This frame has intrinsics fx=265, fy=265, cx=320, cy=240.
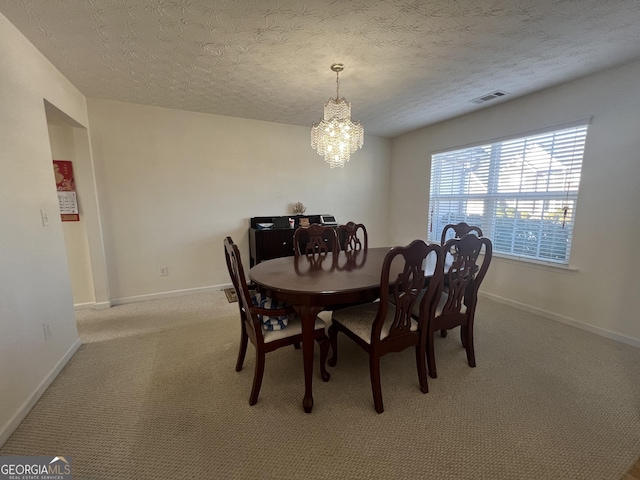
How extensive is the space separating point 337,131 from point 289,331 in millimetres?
1700

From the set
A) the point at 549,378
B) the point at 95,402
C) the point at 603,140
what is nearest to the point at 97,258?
the point at 95,402

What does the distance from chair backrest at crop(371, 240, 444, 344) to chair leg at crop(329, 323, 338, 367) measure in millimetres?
426

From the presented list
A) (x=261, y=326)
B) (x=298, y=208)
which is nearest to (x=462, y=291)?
(x=261, y=326)

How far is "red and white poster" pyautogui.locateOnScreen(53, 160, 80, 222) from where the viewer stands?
9.39ft

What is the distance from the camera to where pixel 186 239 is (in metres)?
3.54

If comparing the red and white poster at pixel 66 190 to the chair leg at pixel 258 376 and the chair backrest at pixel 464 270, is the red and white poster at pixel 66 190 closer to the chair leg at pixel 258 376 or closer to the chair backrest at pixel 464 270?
the chair leg at pixel 258 376

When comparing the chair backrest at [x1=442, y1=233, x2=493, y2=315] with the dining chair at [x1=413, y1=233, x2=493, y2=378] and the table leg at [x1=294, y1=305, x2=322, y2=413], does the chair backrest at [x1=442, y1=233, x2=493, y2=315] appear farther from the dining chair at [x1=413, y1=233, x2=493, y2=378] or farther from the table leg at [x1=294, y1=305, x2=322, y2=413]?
the table leg at [x1=294, y1=305, x2=322, y2=413]

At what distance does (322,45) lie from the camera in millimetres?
1909

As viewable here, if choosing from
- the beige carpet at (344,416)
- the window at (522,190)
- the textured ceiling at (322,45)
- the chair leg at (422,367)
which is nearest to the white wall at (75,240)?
the textured ceiling at (322,45)

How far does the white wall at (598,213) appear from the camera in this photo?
2297 mm

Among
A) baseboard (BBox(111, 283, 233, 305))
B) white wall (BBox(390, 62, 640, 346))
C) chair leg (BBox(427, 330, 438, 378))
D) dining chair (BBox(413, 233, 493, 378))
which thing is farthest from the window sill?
baseboard (BBox(111, 283, 233, 305))

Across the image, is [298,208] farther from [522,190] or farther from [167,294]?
[522,190]

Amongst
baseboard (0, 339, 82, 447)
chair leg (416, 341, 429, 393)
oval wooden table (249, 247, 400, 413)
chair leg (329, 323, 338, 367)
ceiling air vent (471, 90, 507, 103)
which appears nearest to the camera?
baseboard (0, 339, 82, 447)
